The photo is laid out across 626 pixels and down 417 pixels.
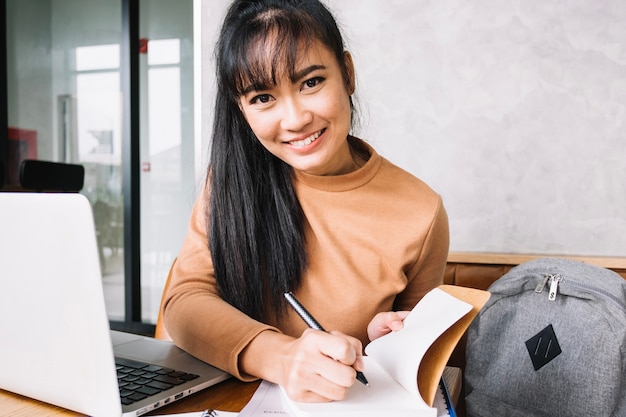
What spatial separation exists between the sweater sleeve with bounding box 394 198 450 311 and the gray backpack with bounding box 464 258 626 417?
0.73ft

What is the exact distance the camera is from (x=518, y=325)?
3.70ft

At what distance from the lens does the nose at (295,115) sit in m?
0.83

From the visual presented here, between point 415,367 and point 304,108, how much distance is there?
44 cm

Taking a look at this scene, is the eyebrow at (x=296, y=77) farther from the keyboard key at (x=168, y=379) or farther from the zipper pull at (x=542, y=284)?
the zipper pull at (x=542, y=284)

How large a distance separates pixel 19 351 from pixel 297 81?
1.71 ft

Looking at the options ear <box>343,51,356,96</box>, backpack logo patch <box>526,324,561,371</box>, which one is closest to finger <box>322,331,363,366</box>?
ear <box>343,51,356,96</box>

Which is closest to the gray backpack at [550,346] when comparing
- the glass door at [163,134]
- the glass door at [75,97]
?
the glass door at [163,134]

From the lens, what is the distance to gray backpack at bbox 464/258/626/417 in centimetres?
103

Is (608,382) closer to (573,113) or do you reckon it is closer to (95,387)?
(573,113)

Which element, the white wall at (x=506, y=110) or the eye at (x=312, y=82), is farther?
the white wall at (x=506, y=110)

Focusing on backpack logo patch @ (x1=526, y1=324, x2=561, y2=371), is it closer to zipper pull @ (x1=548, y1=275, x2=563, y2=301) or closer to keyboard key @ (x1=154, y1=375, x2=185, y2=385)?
zipper pull @ (x1=548, y1=275, x2=563, y2=301)

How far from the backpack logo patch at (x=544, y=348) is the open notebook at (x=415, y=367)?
1.88 ft

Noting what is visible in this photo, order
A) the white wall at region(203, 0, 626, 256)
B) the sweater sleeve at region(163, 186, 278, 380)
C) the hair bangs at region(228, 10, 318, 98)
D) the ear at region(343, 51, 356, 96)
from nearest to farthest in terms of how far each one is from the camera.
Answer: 1. the sweater sleeve at region(163, 186, 278, 380)
2. the hair bangs at region(228, 10, 318, 98)
3. the ear at region(343, 51, 356, 96)
4. the white wall at region(203, 0, 626, 256)

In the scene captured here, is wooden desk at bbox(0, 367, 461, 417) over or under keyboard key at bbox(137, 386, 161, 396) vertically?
under
